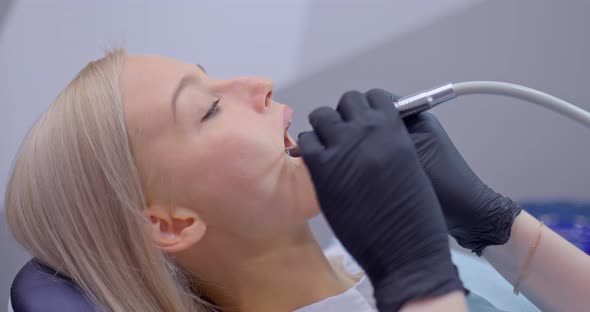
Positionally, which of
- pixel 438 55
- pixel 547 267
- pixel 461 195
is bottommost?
pixel 547 267

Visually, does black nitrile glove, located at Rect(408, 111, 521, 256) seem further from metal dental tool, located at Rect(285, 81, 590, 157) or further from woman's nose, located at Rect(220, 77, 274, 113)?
woman's nose, located at Rect(220, 77, 274, 113)

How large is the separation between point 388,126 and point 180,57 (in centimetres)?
85

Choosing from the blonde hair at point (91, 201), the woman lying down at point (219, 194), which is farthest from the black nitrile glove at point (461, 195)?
the blonde hair at point (91, 201)

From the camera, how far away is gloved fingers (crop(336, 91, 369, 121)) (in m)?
0.86

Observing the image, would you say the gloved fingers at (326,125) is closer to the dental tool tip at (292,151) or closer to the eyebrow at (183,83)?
the dental tool tip at (292,151)

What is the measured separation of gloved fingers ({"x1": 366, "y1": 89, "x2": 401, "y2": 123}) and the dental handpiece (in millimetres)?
26

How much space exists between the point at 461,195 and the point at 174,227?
519mm

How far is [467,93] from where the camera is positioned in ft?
2.99

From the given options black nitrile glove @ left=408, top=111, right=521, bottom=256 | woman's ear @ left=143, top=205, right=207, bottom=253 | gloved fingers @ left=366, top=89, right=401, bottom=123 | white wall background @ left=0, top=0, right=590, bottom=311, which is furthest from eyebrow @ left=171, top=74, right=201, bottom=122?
white wall background @ left=0, top=0, right=590, bottom=311

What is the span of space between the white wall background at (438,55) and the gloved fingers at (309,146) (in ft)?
2.54

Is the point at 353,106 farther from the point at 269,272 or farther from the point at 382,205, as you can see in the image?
the point at 269,272

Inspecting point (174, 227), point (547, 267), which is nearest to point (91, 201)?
point (174, 227)

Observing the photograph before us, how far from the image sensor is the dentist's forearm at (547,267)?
1.08 metres

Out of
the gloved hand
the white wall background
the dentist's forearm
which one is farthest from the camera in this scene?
the white wall background
